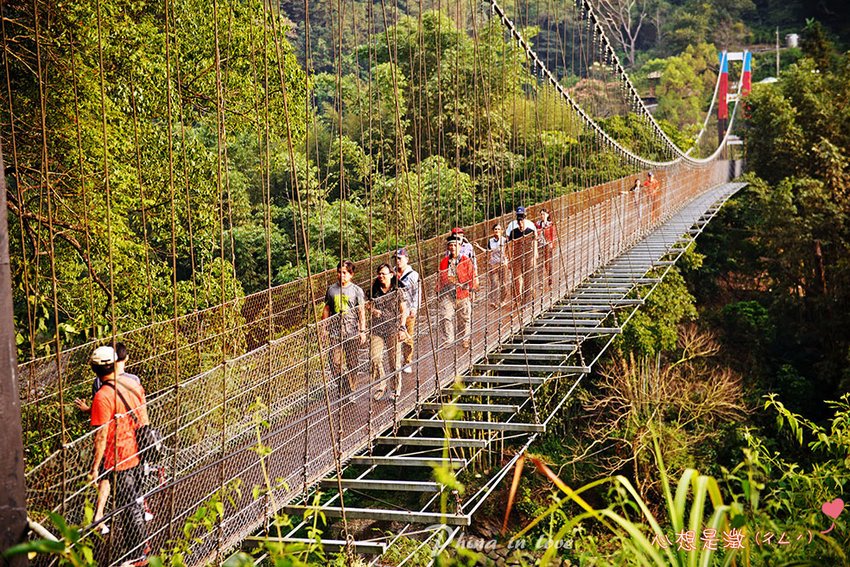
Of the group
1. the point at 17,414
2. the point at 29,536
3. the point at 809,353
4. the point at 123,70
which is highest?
the point at 123,70

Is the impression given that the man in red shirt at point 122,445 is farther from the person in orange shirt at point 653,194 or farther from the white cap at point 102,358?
the person in orange shirt at point 653,194

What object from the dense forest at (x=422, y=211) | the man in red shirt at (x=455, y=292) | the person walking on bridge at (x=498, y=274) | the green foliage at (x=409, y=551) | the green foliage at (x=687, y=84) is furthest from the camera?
the green foliage at (x=687, y=84)

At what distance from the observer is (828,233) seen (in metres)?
17.2

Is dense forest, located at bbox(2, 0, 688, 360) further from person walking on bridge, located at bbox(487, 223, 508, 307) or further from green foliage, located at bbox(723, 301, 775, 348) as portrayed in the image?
green foliage, located at bbox(723, 301, 775, 348)

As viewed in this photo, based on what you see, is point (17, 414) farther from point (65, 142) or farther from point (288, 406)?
point (65, 142)

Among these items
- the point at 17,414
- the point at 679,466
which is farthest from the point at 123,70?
the point at 679,466

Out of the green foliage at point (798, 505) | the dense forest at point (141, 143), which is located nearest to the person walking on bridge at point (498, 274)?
the dense forest at point (141, 143)

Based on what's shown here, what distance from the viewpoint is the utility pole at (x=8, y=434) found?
141cm

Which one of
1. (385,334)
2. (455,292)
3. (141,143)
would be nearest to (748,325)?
(141,143)

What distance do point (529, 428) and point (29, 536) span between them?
3676 mm

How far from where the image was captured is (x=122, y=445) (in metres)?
2.86

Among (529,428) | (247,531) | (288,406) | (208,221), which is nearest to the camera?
(247,531)

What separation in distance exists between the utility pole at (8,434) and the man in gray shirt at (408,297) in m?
3.22

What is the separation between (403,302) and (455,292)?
2.97 ft
